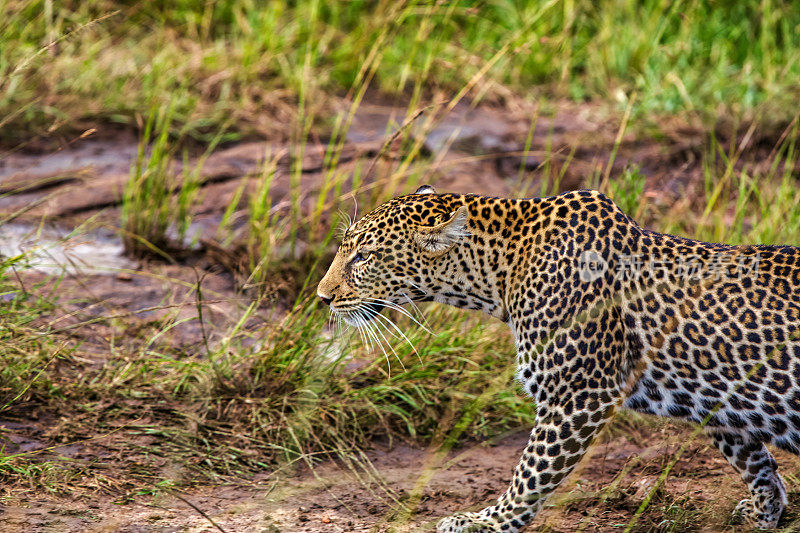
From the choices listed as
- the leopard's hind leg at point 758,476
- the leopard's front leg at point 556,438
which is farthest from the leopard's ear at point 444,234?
the leopard's hind leg at point 758,476

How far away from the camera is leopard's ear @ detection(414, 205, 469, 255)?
450cm

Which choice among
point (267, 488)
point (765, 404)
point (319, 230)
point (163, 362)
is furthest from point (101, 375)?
point (765, 404)

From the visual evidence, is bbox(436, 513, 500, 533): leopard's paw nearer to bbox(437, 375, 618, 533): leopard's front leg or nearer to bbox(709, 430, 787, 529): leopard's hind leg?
bbox(437, 375, 618, 533): leopard's front leg

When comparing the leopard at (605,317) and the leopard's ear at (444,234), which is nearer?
the leopard at (605,317)

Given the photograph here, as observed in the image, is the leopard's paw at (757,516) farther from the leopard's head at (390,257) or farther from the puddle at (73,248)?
the puddle at (73,248)

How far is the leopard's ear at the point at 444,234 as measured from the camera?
4496 millimetres

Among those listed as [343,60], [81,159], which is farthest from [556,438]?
[343,60]

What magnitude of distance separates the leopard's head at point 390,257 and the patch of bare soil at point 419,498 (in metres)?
0.89

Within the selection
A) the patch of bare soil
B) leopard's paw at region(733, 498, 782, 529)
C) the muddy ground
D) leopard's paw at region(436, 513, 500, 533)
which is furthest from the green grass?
leopard's paw at region(436, 513, 500, 533)

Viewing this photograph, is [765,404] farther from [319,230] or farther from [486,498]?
[319,230]

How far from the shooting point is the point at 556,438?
14.0 ft

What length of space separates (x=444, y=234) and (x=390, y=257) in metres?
0.31

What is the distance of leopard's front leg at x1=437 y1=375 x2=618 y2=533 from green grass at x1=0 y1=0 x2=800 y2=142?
5017 mm

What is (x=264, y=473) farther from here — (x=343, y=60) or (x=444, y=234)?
(x=343, y=60)
